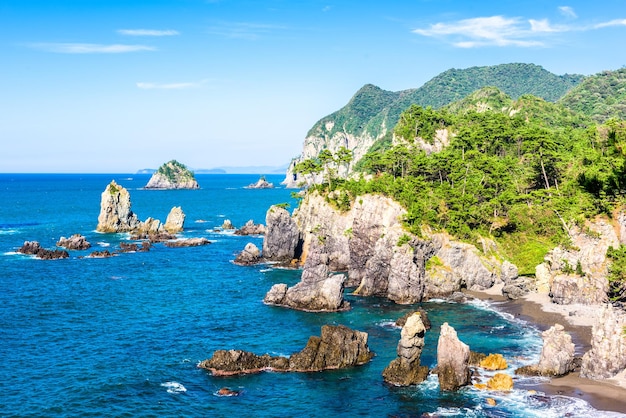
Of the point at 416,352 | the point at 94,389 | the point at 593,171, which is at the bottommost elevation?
the point at 94,389

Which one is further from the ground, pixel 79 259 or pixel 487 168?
pixel 487 168

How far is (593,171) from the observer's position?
238ft

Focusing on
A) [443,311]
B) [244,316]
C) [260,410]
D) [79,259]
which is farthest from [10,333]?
[443,311]

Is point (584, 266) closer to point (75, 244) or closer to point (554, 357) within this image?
point (554, 357)

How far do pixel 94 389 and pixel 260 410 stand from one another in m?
15.1

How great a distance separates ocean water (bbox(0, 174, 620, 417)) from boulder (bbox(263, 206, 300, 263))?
8977mm

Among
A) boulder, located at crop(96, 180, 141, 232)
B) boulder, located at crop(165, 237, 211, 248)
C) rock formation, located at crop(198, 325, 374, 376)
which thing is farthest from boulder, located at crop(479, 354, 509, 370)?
boulder, located at crop(96, 180, 141, 232)

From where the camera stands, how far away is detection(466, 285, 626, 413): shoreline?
43219 mm

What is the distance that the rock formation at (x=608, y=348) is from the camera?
46469 mm

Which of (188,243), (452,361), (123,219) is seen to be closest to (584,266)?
(452,361)

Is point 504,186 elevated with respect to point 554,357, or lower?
elevated

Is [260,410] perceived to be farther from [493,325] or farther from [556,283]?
[556,283]

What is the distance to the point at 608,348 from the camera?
4684 centimetres

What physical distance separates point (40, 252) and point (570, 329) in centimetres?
9387
